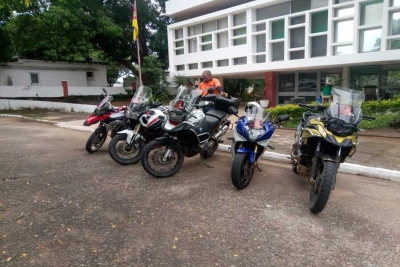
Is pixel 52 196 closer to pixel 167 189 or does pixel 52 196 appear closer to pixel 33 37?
pixel 167 189

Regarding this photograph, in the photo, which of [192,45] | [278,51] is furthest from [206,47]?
[278,51]

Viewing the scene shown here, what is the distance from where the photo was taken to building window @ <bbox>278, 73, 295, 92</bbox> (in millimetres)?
15258

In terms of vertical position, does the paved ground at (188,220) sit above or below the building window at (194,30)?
below

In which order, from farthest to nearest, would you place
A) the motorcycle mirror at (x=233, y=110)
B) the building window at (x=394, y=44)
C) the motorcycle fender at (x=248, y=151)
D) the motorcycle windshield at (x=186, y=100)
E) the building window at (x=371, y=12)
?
A: the building window at (x=371, y=12) → the building window at (x=394, y=44) → the motorcycle mirror at (x=233, y=110) → the motorcycle windshield at (x=186, y=100) → the motorcycle fender at (x=248, y=151)

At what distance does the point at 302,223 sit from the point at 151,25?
2202 centimetres

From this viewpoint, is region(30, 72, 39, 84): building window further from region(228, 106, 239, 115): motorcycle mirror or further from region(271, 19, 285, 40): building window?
region(228, 106, 239, 115): motorcycle mirror

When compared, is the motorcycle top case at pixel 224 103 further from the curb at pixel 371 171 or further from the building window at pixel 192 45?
the building window at pixel 192 45

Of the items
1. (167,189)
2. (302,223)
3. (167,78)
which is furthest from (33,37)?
(302,223)

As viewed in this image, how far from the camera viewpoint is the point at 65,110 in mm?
15641

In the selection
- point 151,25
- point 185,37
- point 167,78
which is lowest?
point 167,78

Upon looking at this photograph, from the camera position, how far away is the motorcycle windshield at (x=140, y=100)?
200 inches

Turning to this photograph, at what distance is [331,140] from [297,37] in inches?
451

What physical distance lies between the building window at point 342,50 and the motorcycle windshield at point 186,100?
9.53 meters

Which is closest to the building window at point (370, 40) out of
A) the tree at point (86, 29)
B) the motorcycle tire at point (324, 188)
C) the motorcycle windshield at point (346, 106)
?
the motorcycle windshield at point (346, 106)
